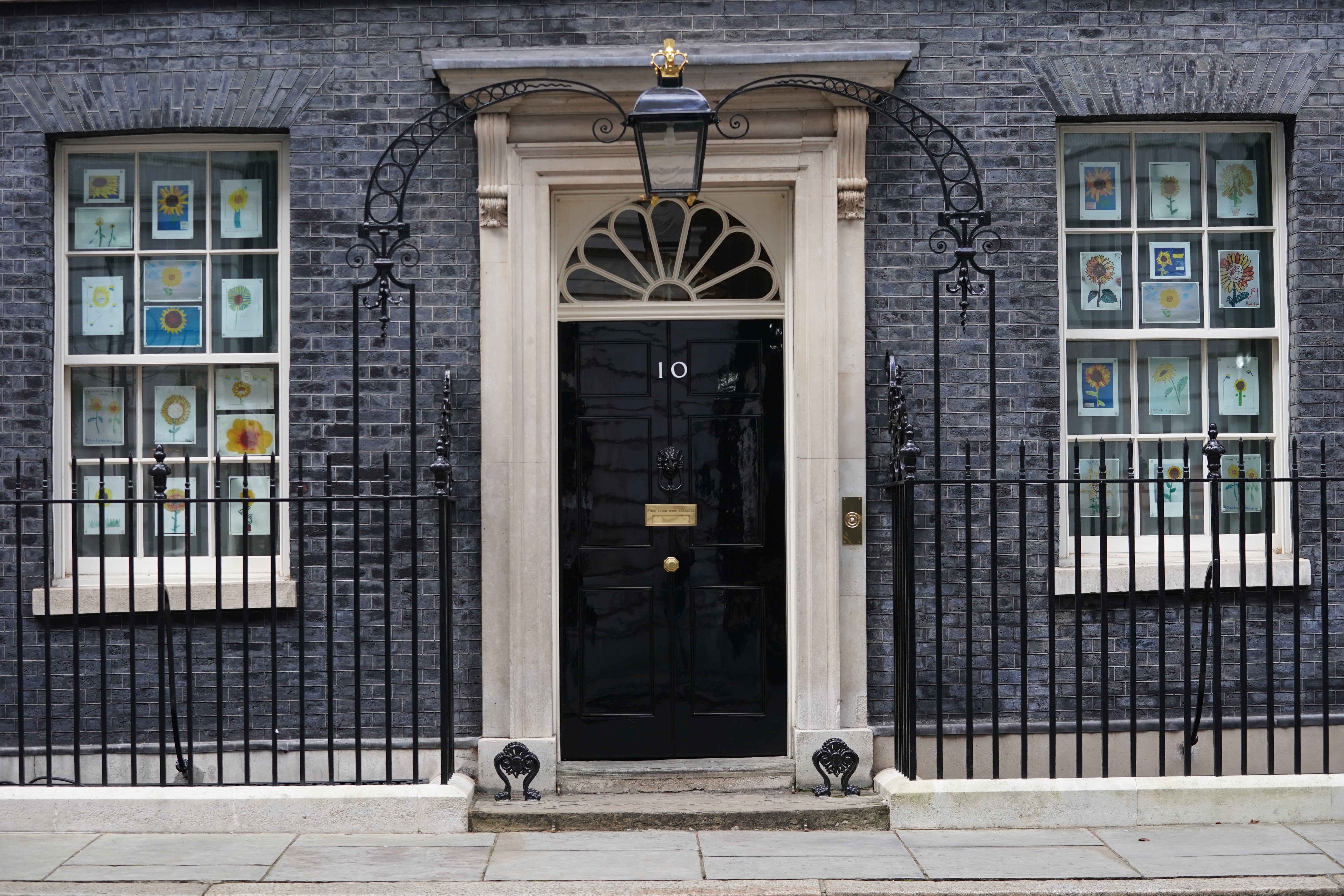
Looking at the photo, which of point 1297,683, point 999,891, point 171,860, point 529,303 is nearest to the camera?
point 999,891

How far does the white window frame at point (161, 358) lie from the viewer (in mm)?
6824

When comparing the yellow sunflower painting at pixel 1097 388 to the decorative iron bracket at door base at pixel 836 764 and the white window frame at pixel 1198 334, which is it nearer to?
the white window frame at pixel 1198 334

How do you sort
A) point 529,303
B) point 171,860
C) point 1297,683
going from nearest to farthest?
point 171,860, point 1297,683, point 529,303

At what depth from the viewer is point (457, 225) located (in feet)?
22.1

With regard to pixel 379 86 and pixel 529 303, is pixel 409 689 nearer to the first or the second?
pixel 529 303

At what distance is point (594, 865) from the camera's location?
550 centimetres

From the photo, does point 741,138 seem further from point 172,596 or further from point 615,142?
point 172,596

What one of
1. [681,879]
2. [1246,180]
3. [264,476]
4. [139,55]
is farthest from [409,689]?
[1246,180]

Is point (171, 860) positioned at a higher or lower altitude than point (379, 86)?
lower

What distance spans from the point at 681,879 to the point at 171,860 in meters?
2.13

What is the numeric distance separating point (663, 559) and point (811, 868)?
6.41 ft

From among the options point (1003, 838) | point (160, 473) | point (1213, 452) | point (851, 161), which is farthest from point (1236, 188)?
point (160, 473)

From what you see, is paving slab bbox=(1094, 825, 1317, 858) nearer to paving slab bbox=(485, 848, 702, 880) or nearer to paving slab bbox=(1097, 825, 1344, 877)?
paving slab bbox=(1097, 825, 1344, 877)

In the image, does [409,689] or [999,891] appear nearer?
[999,891]
